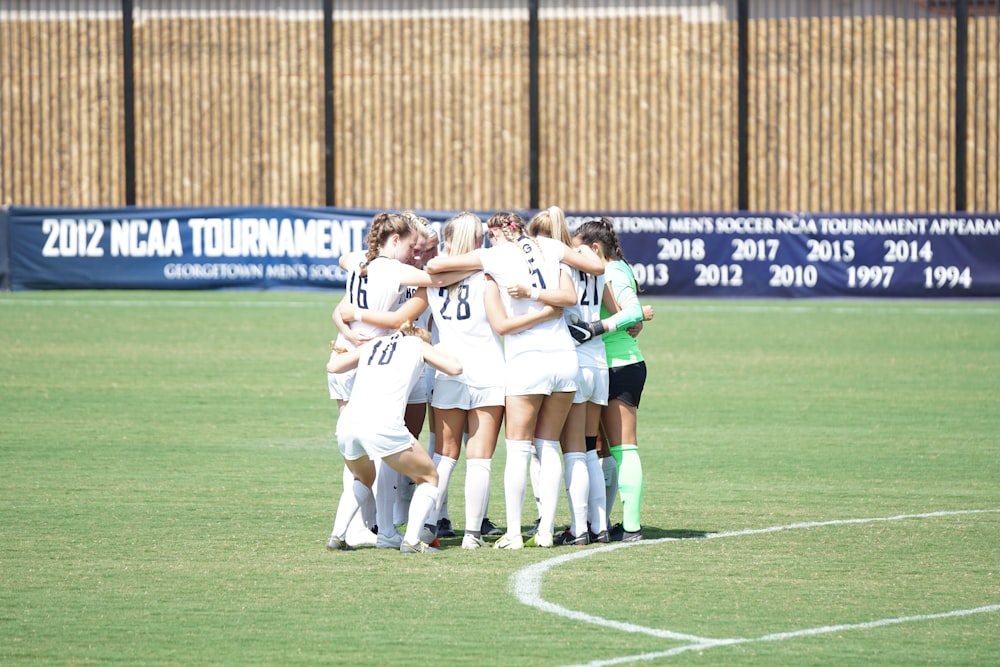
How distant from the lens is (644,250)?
25344 mm

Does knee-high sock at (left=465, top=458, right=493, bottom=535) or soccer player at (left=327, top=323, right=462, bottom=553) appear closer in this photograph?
soccer player at (left=327, top=323, right=462, bottom=553)

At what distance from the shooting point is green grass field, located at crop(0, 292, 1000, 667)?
6.04 metres

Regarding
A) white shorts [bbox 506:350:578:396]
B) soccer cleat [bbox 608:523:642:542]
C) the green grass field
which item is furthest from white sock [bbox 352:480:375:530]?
soccer cleat [bbox 608:523:642:542]

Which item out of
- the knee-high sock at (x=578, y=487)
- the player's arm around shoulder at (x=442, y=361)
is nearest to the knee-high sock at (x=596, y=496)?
the knee-high sock at (x=578, y=487)

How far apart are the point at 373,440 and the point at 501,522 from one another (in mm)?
1771

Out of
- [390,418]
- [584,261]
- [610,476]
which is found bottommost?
[610,476]

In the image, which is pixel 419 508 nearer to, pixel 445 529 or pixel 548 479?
pixel 548 479

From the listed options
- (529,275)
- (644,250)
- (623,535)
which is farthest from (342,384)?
(644,250)

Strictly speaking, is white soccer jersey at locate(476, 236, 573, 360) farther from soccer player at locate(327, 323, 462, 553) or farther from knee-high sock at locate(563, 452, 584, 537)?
knee-high sock at locate(563, 452, 584, 537)

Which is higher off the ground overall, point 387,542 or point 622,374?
point 622,374

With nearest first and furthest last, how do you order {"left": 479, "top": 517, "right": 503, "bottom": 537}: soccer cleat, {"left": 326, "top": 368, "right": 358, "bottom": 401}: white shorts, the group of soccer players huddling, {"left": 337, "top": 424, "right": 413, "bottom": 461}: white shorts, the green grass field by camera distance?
the green grass field, {"left": 337, "top": 424, "right": 413, "bottom": 461}: white shorts, the group of soccer players huddling, {"left": 326, "top": 368, "right": 358, "bottom": 401}: white shorts, {"left": 479, "top": 517, "right": 503, "bottom": 537}: soccer cleat

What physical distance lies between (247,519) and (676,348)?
35.3 feet

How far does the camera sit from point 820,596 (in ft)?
22.3

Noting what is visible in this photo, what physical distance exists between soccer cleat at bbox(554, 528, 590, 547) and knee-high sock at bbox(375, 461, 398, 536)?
98 cm
